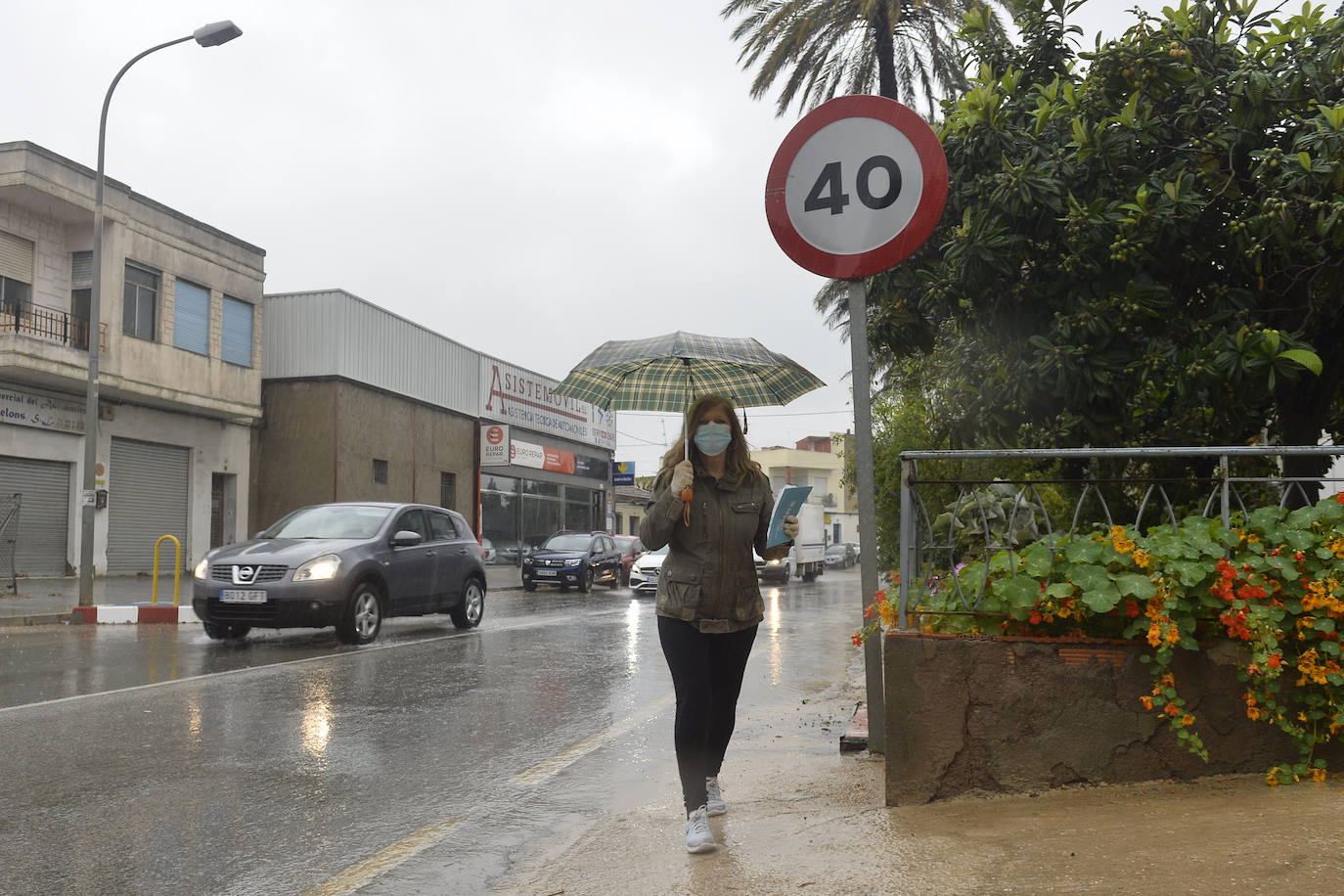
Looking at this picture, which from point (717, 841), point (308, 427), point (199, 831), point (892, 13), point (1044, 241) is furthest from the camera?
point (308, 427)

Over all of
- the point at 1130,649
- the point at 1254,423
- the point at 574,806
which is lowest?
the point at 574,806

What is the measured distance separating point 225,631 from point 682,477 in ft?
31.3

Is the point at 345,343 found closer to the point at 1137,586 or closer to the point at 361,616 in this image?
the point at 361,616

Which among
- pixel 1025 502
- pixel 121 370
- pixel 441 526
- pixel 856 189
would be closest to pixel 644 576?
pixel 441 526

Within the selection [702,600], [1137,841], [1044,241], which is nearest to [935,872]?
[1137,841]

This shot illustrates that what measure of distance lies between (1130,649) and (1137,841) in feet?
2.82

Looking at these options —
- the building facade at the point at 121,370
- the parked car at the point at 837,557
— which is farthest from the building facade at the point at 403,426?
the parked car at the point at 837,557

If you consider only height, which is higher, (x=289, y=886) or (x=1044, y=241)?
(x=1044, y=241)

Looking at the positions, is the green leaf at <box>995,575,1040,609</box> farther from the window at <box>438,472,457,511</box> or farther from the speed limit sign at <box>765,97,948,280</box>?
the window at <box>438,472,457,511</box>

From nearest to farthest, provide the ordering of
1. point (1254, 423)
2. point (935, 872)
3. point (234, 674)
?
1. point (935, 872)
2. point (1254, 423)
3. point (234, 674)

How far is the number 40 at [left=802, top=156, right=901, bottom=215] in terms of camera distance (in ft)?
15.7

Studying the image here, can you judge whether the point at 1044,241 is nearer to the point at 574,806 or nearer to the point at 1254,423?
the point at 1254,423

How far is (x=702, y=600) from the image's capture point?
14.3 ft

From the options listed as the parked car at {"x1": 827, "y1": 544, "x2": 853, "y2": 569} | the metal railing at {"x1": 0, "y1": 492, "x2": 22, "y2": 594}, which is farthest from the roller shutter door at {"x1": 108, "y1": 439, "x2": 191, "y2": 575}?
the parked car at {"x1": 827, "y1": 544, "x2": 853, "y2": 569}
